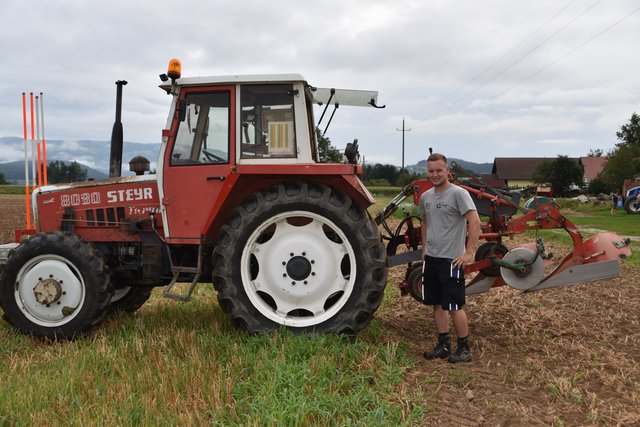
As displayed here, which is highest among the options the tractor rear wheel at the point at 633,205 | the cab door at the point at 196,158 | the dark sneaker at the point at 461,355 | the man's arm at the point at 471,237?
the cab door at the point at 196,158

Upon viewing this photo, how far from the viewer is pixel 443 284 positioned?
173 inches

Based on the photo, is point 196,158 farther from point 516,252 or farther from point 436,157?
point 516,252

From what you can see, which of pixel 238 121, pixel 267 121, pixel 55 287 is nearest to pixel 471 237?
pixel 267 121

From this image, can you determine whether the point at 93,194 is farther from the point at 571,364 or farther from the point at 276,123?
the point at 571,364

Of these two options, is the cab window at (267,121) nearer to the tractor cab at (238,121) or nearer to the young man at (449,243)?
the tractor cab at (238,121)

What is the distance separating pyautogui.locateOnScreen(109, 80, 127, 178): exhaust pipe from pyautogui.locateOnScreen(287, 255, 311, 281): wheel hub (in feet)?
6.70

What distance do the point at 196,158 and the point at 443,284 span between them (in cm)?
236

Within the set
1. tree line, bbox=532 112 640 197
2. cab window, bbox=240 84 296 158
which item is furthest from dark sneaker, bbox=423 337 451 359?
tree line, bbox=532 112 640 197

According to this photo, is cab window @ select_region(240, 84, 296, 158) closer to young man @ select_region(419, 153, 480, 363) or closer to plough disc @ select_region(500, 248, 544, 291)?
young man @ select_region(419, 153, 480, 363)

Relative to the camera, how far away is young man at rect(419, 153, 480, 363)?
14.0 ft

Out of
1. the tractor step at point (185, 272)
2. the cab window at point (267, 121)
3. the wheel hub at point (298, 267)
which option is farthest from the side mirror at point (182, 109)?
the wheel hub at point (298, 267)

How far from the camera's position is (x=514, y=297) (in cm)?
667

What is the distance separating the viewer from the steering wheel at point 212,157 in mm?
4628

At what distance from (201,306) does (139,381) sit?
8.02ft
